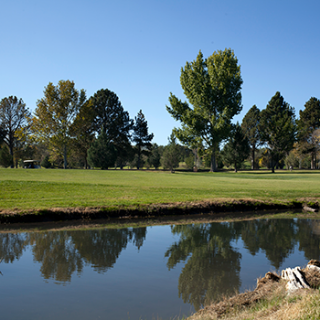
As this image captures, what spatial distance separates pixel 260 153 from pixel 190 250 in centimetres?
8770

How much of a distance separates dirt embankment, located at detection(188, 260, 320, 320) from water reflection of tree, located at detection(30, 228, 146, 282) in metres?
3.59

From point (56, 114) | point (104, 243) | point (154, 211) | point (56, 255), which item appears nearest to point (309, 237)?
point (154, 211)

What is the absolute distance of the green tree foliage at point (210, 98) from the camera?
152 feet

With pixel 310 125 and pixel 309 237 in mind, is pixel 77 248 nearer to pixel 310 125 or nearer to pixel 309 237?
pixel 309 237

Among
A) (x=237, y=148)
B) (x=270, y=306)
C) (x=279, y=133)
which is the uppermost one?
(x=279, y=133)

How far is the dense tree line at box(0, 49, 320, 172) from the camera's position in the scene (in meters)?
47.3

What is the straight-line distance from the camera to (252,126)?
253ft

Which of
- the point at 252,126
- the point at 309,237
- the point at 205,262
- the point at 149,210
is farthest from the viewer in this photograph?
the point at 252,126

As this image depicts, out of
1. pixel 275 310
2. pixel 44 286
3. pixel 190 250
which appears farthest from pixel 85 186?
pixel 275 310

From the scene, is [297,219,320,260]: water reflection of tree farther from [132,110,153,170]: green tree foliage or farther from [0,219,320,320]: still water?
[132,110,153,170]: green tree foliage

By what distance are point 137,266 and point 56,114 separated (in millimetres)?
44622

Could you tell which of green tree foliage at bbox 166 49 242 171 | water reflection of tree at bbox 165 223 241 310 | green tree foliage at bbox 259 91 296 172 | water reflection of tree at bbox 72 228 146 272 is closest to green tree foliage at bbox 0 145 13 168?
green tree foliage at bbox 166 49 242 171

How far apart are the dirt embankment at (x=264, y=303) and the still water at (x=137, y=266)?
93cm

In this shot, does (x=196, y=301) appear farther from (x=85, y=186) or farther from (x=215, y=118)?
(x=215, y=118)
